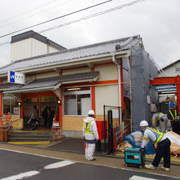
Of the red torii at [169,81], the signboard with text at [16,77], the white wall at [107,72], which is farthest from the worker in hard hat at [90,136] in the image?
the signboard with text at [16,77]

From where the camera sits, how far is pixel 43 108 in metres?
17.1

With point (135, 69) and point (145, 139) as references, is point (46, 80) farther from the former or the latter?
point (145, 139)

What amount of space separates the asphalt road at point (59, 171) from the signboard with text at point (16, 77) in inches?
261

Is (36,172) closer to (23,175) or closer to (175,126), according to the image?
(23,175)

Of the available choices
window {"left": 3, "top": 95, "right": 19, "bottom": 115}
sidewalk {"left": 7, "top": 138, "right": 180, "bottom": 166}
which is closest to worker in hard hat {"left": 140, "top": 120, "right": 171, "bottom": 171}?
sidewalk {"left": 7, "top": 138, "right": 180, "bottom": 166}

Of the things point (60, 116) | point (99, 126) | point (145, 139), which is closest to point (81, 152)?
point (99, 126)

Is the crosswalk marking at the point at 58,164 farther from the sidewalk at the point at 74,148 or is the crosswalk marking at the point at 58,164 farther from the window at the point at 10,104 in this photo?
the window at the point at 10,104

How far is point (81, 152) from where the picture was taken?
27.8 feet

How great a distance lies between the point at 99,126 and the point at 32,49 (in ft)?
79.4

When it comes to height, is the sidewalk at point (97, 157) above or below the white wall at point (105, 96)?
below

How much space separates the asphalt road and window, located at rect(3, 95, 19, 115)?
27.7 feet

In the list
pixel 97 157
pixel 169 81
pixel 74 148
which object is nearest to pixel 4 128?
pixel 74 148

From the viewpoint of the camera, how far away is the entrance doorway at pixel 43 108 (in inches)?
627

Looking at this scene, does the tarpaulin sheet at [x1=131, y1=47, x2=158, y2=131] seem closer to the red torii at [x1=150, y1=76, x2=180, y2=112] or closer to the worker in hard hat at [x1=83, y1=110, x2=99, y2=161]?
the red torii at [x1=150, y1=76, x2=180, y2=112]
